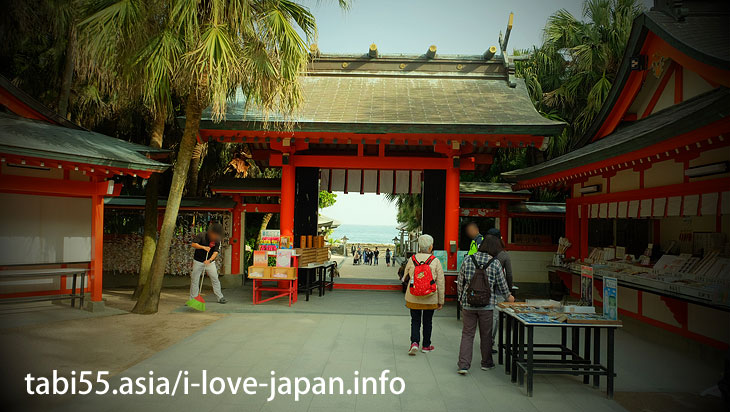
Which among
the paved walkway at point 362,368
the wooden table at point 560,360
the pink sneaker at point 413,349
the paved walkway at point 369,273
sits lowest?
the paved walkway at point 369,273

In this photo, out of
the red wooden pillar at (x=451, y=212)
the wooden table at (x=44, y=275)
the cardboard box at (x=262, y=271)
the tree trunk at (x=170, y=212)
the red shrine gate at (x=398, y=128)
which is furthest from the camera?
the red wooden pillar at (x=451, y=212)

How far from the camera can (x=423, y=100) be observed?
10.9 metres

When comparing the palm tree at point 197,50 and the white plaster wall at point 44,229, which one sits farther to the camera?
the white plaster wall at point 44,229

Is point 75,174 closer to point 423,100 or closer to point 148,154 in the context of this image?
point 148,154

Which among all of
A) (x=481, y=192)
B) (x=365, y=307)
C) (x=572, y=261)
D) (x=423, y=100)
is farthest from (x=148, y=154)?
(x=572, y=261)

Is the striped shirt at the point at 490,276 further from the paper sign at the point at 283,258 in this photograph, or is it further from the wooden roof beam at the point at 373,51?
the wooden roof beam at the point at 373,51

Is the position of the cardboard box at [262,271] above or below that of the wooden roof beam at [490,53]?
below

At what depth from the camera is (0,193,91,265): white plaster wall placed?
7.86 meters

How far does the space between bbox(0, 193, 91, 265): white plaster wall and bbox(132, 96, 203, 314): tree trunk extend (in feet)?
5.48

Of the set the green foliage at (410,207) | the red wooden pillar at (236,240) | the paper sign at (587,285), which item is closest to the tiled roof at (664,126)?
the paper sign at (587,285)

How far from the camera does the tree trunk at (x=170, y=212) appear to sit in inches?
321

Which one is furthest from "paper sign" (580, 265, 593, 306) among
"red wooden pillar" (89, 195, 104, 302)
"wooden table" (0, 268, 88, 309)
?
"red wooden pillar" (89, 195, 104, 302)

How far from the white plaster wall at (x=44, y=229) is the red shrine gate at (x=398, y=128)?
9.88ft

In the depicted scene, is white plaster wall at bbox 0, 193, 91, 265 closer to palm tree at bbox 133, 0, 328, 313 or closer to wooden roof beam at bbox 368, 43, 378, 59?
palm tree at bbox 133, 0, 328, 313
